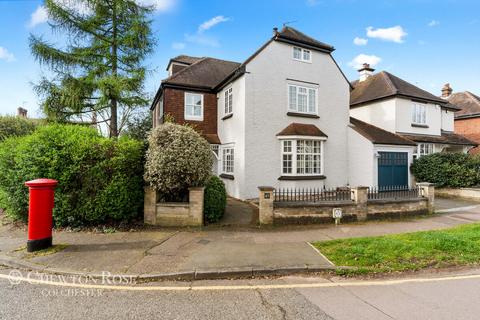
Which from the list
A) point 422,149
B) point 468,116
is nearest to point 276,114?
point 422,149

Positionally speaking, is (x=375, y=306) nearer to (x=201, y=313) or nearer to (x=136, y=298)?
(x=201, y=313)

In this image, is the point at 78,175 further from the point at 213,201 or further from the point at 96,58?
the point at 96,58

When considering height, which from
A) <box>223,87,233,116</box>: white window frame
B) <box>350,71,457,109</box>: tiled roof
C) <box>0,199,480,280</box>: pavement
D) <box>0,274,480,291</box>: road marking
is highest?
<box>350,71,457,109</box>: tiled roof

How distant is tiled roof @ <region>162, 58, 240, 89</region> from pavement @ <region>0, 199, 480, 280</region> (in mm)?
10663

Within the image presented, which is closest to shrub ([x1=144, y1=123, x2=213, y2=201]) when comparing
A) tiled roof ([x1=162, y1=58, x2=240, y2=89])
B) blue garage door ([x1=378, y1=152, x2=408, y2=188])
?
tiled roof ([x1=162, y1=58, x2=240, y2=89])

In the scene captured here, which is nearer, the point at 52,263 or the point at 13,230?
the point at 52,263

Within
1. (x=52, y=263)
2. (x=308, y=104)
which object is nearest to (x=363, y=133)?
(x=308, y=104)

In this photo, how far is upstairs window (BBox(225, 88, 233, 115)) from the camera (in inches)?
574

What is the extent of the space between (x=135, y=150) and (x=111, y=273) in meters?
4.18

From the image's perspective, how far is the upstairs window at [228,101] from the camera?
47.8 ft

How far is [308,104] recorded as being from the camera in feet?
48.0

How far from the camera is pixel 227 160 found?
15.1 metres

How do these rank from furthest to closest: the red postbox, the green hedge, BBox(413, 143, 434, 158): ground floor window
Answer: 1. BBox(413, 143, 434, 158): ground floor window
2. the green hedge
3. the red postbox

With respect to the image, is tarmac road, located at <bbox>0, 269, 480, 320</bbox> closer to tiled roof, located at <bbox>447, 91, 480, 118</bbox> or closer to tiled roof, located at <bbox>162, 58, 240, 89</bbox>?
tiled roof, located at <bbox>162, 58, 240, 89</bbox>
